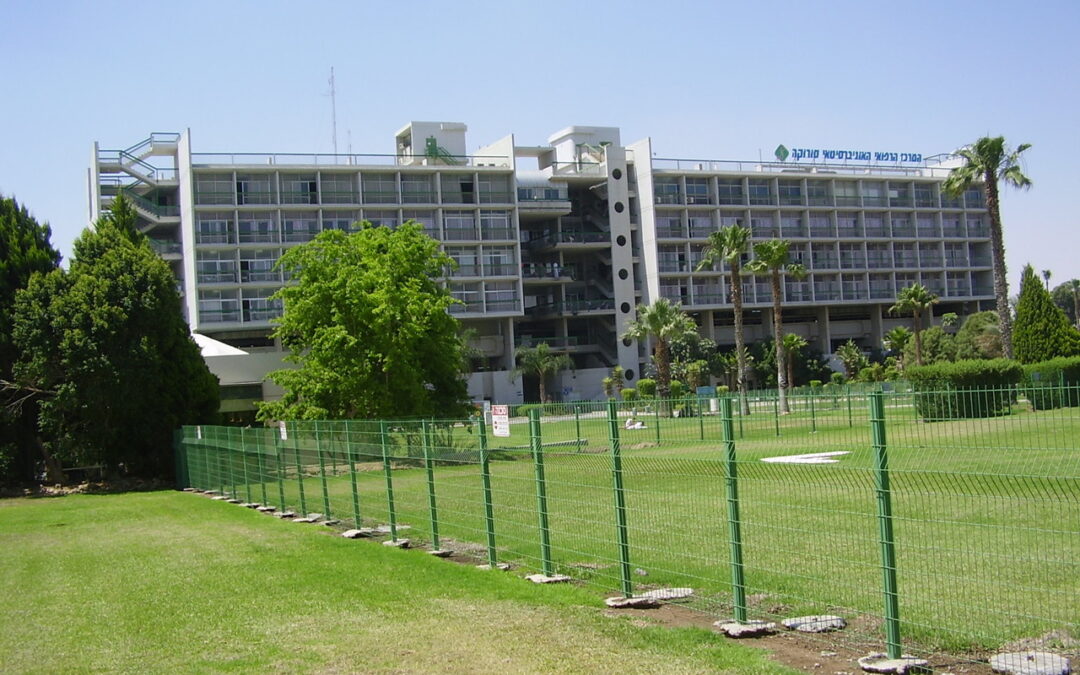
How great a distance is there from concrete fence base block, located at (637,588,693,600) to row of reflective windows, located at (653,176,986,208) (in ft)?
272

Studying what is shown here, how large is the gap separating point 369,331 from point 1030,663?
38.1 m

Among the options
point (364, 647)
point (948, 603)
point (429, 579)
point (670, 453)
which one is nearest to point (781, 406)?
point (670, 453)

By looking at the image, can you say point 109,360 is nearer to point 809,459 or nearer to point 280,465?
point 280,465

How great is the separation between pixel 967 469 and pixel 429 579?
650 cm

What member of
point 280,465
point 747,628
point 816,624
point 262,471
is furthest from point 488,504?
point 262,471

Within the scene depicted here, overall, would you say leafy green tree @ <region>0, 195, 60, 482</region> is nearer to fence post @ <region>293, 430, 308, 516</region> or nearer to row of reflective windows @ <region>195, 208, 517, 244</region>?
fence post @ <region>293, 430, 308, 516</region>

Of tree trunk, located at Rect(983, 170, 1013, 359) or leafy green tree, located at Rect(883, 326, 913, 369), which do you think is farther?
leafy green tree, located at Rect(883, 326, 913, 369)

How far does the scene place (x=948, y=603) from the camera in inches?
343

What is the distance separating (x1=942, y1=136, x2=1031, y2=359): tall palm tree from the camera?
177 ft

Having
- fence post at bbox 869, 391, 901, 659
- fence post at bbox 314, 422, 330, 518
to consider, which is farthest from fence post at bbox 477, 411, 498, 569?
fence post at bbox 314, 422, 330, 518

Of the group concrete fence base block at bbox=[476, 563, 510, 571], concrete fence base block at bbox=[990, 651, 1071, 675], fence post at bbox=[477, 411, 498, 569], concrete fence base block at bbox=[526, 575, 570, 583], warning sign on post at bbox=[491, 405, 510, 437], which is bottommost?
concrete fence base block at bbox=[476, 563, 510, 571]

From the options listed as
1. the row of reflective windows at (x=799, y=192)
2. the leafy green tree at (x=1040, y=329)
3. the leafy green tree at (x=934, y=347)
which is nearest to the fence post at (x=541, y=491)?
the leafy green tree at (x=1040, y=329)

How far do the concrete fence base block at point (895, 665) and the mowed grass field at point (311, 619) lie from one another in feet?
1.90

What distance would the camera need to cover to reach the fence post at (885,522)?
23.3 ft
